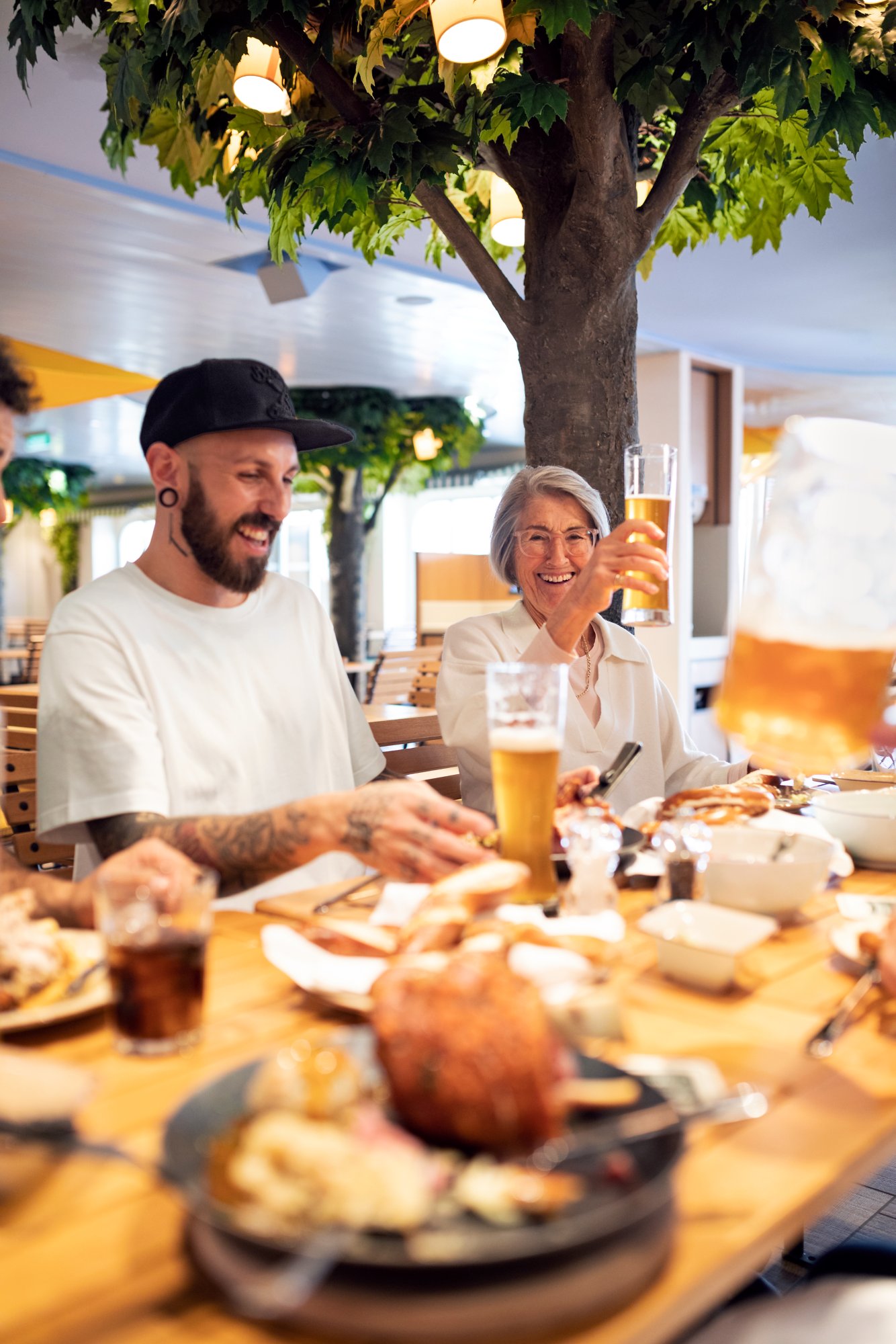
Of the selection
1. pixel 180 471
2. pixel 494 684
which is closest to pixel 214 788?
pixel 180 471

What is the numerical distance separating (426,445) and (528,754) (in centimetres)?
890

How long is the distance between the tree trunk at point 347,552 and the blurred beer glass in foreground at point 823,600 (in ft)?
28.4

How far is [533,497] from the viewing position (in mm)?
2492

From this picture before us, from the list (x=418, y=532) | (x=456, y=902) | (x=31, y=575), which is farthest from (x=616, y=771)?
(x=31, y=575)

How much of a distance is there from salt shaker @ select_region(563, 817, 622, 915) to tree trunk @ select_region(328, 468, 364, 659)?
8374 millimetres

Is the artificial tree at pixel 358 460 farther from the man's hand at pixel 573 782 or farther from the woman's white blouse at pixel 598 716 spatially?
the man's hand at pixel 573 782

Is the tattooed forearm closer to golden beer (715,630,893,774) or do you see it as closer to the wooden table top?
the wooden table top

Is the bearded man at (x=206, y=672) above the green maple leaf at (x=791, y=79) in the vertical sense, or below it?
below

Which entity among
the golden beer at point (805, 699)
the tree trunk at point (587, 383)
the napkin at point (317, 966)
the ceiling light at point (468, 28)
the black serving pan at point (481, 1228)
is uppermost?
the ceiling light at point (468, 28)

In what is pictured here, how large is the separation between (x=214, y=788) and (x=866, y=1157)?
1306 mm

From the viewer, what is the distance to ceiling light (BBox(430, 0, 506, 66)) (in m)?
1.99

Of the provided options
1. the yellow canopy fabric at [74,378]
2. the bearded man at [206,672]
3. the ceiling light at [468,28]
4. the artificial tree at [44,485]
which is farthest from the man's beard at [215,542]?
the artificial tree at [44,485]

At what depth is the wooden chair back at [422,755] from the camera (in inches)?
106

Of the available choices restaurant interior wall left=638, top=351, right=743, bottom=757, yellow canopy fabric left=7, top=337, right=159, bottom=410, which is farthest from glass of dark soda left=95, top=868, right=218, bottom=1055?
yellow canopy fabric left=7, top=337, right=159, bottom=410
